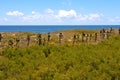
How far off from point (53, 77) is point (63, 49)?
4229 cm

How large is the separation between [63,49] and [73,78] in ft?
146

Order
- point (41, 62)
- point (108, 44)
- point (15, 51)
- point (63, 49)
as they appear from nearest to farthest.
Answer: point (41, 62)
point (15, 51)
point (63, 49)
point (108, 44)

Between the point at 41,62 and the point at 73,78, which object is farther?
the point at 41,62

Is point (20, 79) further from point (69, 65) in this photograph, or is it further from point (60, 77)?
point (69, 65)

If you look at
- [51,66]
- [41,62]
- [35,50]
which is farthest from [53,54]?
[51,66]

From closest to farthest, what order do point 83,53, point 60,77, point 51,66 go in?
point 60,77 < point 51,66 < point 83,53

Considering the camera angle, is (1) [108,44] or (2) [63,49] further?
(1) [108,44]

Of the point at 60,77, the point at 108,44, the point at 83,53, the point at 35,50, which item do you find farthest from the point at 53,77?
the point at 108,44

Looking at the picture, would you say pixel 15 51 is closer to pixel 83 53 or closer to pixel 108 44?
pixel 83 53

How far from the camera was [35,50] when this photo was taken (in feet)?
351

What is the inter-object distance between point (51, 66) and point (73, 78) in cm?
1160

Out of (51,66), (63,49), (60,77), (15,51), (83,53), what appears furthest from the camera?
(63,49)

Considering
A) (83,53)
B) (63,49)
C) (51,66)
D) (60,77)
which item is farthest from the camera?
(63,49)

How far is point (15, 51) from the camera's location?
106 meters
